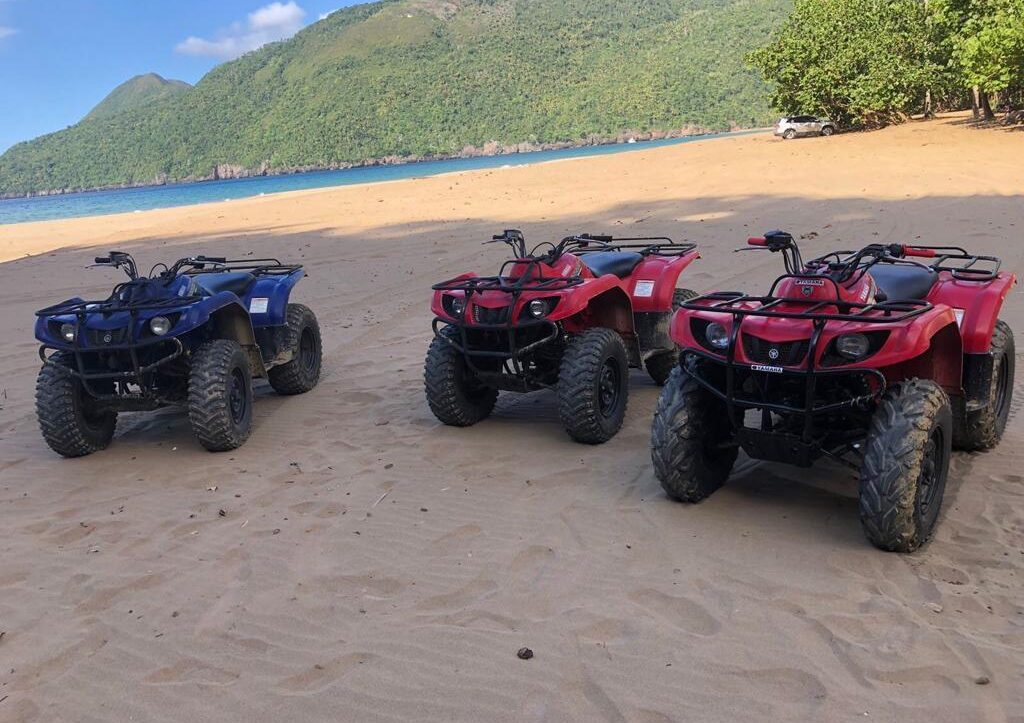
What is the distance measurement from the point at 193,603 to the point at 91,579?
66 cm

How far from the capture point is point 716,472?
462 centimetres

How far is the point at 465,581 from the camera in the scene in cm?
387

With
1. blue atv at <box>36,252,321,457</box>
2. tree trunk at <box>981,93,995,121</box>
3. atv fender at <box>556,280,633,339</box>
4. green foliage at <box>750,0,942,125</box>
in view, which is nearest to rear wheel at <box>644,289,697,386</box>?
atv fender at <box>556,280,633,339</box>

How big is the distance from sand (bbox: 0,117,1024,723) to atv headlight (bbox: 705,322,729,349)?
34.1 inches

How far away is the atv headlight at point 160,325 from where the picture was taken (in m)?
5.62

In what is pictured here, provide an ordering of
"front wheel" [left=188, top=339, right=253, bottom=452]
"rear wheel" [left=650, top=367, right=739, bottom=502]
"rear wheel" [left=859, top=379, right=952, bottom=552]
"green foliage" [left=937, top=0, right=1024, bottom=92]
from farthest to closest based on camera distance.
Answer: "green foliage" [left=937, top=0, right=1024, bottom=92], "front wheel" [left=188, top=339, right=253, bottom=452], "rear wheel" [left=650, top=367, right=739, bottom=502], "rear wheel" [left=859, top=379, right=952, bottom=552]

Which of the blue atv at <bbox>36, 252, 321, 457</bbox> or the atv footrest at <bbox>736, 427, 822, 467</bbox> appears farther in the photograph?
the blue atv at <bbox>36, 252, 321, 457</bbox>

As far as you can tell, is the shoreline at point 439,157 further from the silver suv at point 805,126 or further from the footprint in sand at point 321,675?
the footprint in sand at point 321,675

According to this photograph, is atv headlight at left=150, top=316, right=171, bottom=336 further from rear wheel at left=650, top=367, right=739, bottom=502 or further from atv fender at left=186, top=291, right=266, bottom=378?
rear wheel at left=650, top=367, right=739, bottom=502

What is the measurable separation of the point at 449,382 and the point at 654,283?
1.81m

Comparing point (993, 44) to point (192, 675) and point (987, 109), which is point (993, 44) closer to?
point (987, 109)

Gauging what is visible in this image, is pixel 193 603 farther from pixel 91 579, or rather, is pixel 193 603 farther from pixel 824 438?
pixel 824 438

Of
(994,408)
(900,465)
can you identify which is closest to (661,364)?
(994,408)

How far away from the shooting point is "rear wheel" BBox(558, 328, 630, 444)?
5.42 m
